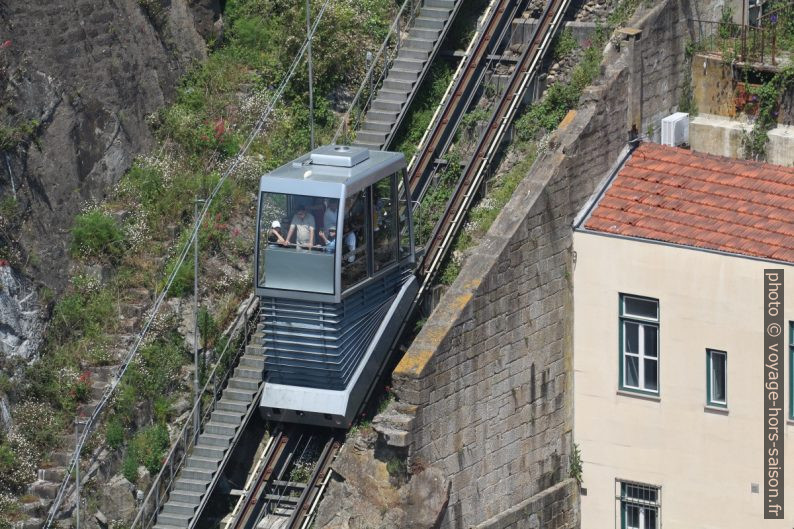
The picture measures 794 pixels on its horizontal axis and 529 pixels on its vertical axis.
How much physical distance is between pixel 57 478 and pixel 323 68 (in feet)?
30.4

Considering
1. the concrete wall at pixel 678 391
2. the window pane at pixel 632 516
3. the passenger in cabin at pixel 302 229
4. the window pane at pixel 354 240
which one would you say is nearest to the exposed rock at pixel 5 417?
the passenger in cabin at pixel 302 229

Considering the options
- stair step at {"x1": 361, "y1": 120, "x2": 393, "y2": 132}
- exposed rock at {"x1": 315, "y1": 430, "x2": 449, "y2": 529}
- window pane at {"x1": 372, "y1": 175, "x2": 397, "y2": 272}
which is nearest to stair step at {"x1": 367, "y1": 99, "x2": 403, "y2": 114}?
stair step at {"x1": 361, "y1": 120, "x2": 393, "y2": 132}

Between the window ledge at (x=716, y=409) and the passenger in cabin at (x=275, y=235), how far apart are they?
651cm

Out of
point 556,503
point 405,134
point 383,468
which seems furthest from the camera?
point 405,134

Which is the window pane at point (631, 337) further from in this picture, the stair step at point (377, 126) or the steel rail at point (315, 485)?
the stair step at point (377, 126)

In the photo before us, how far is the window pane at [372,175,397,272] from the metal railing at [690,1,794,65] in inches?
264

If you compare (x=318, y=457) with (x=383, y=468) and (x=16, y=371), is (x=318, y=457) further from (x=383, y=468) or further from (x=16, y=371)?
(x=16, y=371)

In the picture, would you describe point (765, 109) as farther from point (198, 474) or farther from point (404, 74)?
point (198, 474)

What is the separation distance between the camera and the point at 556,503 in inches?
1238

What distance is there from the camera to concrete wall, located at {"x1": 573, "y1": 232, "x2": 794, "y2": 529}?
29.6m

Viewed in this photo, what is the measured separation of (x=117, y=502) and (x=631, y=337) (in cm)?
796

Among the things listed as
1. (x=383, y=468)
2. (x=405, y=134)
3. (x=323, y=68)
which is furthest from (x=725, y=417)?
(x=323, y=68)

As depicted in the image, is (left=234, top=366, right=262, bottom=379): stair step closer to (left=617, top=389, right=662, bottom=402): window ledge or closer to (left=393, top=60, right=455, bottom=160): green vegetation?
(left=393, top=60, right=455, bottom=160): green vegetation

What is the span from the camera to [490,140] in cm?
3359
